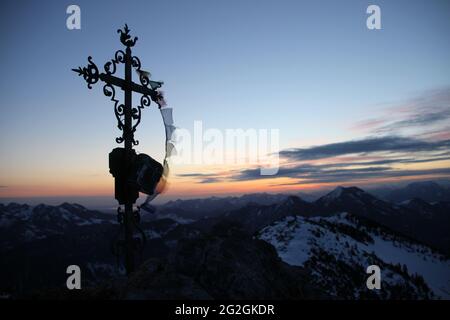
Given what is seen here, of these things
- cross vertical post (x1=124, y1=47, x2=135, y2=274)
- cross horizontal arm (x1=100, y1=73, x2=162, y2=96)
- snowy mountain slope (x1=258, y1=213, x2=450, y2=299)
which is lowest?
snowy mountain slope (x1=258, y1=213, x2=450, y2=299)

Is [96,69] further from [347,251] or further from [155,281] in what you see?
[347,251]

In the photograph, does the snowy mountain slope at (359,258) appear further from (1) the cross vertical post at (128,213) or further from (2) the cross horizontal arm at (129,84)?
(2) the cross horizontal arm at (129,84)

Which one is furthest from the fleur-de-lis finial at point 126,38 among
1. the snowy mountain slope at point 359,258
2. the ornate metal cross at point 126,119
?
the snowy mountain slope at point 359,258

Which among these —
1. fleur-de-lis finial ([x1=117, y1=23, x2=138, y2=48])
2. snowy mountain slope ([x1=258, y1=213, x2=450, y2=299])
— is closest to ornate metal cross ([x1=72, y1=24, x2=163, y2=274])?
fleur-de-lis finial ([x1=117, y1=23, x2=138, y2=48])

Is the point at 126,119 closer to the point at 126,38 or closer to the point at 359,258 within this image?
the point at 126,38

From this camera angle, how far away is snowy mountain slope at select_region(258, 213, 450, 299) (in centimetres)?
4575

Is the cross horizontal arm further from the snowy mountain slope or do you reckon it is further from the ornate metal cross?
the snowy mountain slope

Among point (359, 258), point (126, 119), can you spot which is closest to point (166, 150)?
point (126, 119)

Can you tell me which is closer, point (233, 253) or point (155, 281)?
point (155, 281)

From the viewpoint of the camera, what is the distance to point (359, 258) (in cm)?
6228
